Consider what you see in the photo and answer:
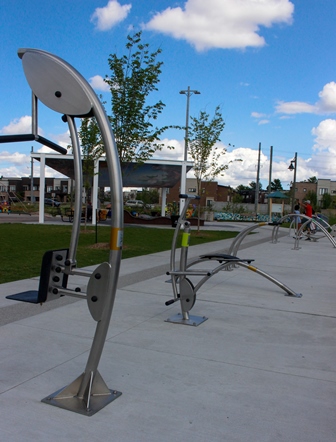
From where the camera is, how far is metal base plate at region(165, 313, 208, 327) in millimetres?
5175

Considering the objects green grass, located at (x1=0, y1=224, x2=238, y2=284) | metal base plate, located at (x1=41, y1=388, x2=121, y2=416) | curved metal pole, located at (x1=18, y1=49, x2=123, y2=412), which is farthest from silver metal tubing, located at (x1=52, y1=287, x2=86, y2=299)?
green grass, located at (x1=0, y1=224, x2=238, y2=284)

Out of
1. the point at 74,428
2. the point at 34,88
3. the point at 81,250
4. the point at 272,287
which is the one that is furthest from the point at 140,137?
the point at 74,428

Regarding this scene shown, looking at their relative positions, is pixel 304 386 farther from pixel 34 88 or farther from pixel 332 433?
pixel 34 88

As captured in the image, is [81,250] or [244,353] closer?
[244,353]

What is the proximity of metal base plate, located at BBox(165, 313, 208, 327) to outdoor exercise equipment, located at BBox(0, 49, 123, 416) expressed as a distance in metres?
2.03

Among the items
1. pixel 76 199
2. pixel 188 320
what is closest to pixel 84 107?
pixel 76 199

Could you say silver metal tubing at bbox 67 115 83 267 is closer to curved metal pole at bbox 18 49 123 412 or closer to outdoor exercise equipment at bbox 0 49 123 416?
outdoor exercise equipment at bbox 0 49 123 416

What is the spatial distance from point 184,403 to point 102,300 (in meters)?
0.98

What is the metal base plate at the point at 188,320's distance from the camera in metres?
5.18

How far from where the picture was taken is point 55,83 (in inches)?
118

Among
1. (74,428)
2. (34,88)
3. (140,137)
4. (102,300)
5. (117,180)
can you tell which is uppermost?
(140,137)

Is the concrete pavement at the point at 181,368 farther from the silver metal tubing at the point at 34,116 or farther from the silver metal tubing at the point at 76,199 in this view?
the silver metal tubing at the point at 34,116

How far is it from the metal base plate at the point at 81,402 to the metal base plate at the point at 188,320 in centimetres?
200

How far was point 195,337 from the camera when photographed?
15.4 feet
